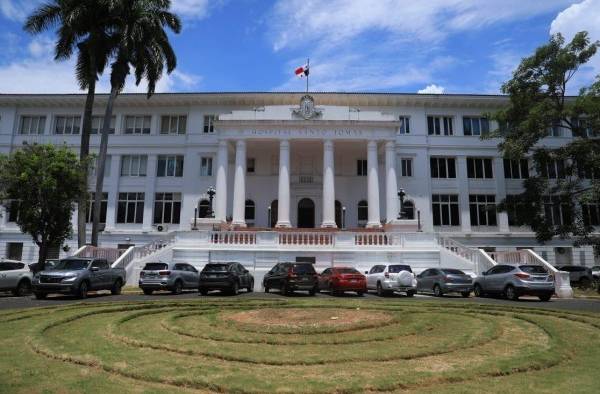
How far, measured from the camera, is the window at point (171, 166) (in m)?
41.2

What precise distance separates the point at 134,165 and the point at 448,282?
3059 centimetres

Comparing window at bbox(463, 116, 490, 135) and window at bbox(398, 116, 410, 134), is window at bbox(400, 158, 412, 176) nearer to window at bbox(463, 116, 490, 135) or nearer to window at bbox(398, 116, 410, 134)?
window at bbox(398, 116, 410, 134)

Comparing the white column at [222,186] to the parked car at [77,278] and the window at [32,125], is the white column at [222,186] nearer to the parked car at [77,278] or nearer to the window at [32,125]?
the parked car at [77,278]

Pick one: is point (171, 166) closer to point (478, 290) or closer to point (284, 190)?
point (284, 190)

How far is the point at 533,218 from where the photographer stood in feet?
101

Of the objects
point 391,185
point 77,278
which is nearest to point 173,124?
point 391,185

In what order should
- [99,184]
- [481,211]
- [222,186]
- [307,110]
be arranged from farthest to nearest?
[481,211], [307,110], [222,186], [99,184]

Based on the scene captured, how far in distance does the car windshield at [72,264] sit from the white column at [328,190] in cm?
1663

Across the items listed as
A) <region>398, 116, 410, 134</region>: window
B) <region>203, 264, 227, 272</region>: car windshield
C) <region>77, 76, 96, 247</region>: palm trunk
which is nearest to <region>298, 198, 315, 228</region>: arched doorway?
<region>398, 116, 410, 134</region>: window

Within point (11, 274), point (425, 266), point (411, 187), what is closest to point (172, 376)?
point (11, 274)

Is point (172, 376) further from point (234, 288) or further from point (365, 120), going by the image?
point (365, 120)

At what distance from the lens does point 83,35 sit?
32062 millimetres

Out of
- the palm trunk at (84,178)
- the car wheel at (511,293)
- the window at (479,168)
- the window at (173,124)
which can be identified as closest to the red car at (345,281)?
the car wheel at (511,293)

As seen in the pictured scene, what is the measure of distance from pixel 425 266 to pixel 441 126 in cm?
1806
